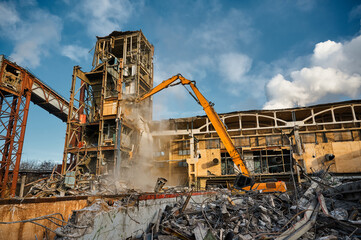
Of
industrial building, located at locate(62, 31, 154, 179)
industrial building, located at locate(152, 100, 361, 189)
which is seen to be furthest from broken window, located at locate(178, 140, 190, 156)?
industrial building, located at locate(62, 31, 154, 179)

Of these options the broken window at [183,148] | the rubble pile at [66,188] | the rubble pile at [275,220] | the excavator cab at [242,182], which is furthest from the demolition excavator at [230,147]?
the broken window at [183,148]

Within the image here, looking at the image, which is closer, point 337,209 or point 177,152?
point 337,209

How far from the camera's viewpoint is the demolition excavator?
12438 mm

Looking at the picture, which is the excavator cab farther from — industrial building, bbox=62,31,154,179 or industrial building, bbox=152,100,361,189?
industrial building, bbox=62,31,154,179

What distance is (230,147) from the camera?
1484 centimetres

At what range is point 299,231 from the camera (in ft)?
17.0

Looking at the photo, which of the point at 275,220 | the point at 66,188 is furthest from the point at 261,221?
the point at 66,188

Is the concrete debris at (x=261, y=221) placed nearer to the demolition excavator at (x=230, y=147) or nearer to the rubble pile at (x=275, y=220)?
the rubble pile at (x=275, y=220)

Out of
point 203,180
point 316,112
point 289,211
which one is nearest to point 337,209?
point 289,211

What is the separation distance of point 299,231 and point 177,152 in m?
20.6

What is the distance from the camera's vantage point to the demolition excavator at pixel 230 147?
12.4 m

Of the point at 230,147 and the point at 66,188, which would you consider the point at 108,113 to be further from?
the point at 230,147

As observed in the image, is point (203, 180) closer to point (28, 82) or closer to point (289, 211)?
point (289, 211)

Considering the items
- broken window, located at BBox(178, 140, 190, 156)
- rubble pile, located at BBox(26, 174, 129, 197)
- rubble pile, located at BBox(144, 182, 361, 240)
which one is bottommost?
rubble pile, located at BBox(144, 182, 361, 240)
